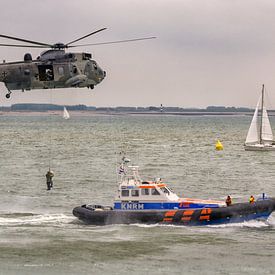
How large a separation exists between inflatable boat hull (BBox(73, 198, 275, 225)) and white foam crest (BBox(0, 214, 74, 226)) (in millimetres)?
2193

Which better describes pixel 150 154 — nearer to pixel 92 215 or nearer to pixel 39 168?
pixel 39 168

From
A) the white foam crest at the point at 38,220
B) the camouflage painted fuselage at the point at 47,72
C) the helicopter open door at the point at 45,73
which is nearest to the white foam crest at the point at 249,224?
the white foam crest at the point at 38,220

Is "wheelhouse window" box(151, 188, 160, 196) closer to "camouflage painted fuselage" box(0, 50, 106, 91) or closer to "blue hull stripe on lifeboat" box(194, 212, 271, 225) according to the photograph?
"blue hull stripe on lifeboat" box(194, 212, 271, 225)

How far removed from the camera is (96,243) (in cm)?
4006

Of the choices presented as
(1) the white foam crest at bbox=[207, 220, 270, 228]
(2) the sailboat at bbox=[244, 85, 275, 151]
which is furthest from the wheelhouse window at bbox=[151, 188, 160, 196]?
(2) the sailboat at bbox=[244, 85, 275, 151]

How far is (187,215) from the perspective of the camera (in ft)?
145

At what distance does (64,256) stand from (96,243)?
323 centimetres

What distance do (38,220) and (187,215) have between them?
9.59 m

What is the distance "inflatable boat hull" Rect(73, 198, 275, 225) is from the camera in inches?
1743

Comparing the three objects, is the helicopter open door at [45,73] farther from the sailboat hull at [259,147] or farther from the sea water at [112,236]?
the sailboat hull at [259,147]

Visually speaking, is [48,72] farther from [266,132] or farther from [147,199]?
[266,132]

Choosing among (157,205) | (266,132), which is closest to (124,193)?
(157,205)

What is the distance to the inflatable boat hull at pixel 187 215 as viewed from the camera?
145ft

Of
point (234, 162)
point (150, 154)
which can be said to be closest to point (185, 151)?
point (150, 154)
